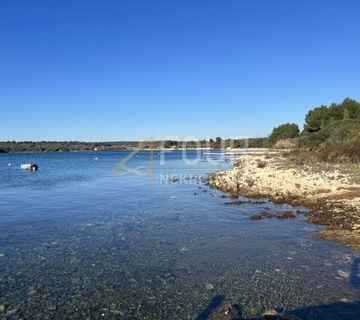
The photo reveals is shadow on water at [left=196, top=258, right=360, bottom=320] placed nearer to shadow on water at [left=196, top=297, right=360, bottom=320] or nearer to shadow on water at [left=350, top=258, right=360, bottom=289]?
shadow on water at [left=196, top=297, right=360, bottom=320]

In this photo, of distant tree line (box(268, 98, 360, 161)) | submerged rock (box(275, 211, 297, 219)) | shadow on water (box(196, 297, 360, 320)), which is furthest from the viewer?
distant tree line (box(268, 98, 360, 161))

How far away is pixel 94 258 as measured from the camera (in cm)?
1348

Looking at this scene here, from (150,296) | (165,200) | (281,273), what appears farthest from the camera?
(165,200)

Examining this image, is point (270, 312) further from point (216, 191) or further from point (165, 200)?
point (216, 191)

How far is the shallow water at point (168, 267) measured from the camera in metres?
9.35

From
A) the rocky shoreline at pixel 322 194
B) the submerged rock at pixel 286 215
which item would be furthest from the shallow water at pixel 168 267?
the rocky shoreline at pixel 322 194

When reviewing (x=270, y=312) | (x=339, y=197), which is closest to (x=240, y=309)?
(x=270, y=312)

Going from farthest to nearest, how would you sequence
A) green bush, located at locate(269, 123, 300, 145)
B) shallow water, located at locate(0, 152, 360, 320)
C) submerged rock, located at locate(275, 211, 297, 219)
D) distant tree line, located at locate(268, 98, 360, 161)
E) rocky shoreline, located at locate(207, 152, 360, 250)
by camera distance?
1. green bush, located at locate(269, 123, 300, 145)
2. distant tree line, located at locate(268, 98, 360, 161)
3. submerged rock, located at locate(275, 211, 297, 219)
4. rocky shoreline, located at locate(207, 152, 360, 250)
5. shallow water, located at locate(0, 152, 360, 320)

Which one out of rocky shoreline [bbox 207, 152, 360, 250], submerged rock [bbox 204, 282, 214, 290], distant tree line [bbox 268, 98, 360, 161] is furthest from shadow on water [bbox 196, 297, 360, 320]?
distant tree line [bbox 268, 98, 360, 161]

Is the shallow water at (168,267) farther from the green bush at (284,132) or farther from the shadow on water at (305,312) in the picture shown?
the green bush at (284,132)

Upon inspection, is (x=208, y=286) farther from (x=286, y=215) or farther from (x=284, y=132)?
(x=284, y=132)

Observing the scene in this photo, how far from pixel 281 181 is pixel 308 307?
2286cm

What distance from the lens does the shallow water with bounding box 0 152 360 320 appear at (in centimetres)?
935

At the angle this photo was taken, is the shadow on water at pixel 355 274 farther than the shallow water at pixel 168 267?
Yes
